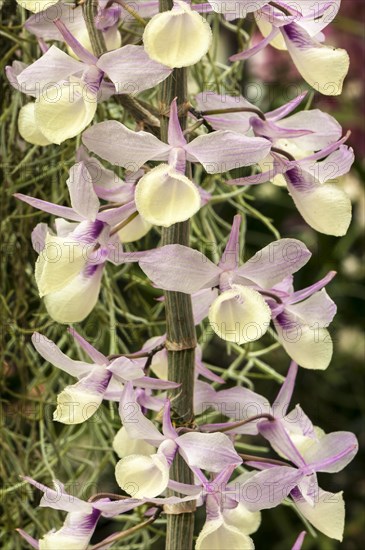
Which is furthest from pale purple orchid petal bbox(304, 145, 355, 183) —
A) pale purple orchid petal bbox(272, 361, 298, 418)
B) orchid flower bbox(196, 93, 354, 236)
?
pale purple orchid petal bbox(272, 361, 298, 418)

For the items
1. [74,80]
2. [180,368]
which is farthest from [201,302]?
[74,80]

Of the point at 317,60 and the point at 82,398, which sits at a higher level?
the point at 317,60

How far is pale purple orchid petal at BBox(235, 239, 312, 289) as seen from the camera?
49 cm

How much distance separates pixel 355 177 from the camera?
56.9 inches

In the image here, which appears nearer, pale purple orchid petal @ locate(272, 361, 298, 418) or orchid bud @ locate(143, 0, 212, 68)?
orchid bud @ locate(143, 0, 212, 68)

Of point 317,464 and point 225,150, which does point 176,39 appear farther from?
point 317,464

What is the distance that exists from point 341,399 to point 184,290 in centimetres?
92

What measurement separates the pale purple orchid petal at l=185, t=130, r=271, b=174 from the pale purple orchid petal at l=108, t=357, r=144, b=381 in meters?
0.10

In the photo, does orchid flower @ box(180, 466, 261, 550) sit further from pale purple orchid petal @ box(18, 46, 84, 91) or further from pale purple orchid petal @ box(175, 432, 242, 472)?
pale purple orchid petal @ box(18, 46, 84, 91)

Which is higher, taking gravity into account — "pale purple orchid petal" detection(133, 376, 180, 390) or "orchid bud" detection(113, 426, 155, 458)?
"pale purple orchid petal" detection(133, 376, 180, 390)

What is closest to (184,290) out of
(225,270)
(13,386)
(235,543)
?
(225,270)

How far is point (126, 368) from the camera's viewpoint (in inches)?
20.0

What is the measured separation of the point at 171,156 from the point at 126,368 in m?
0.11

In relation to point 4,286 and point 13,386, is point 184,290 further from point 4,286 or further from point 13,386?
point 13,386
